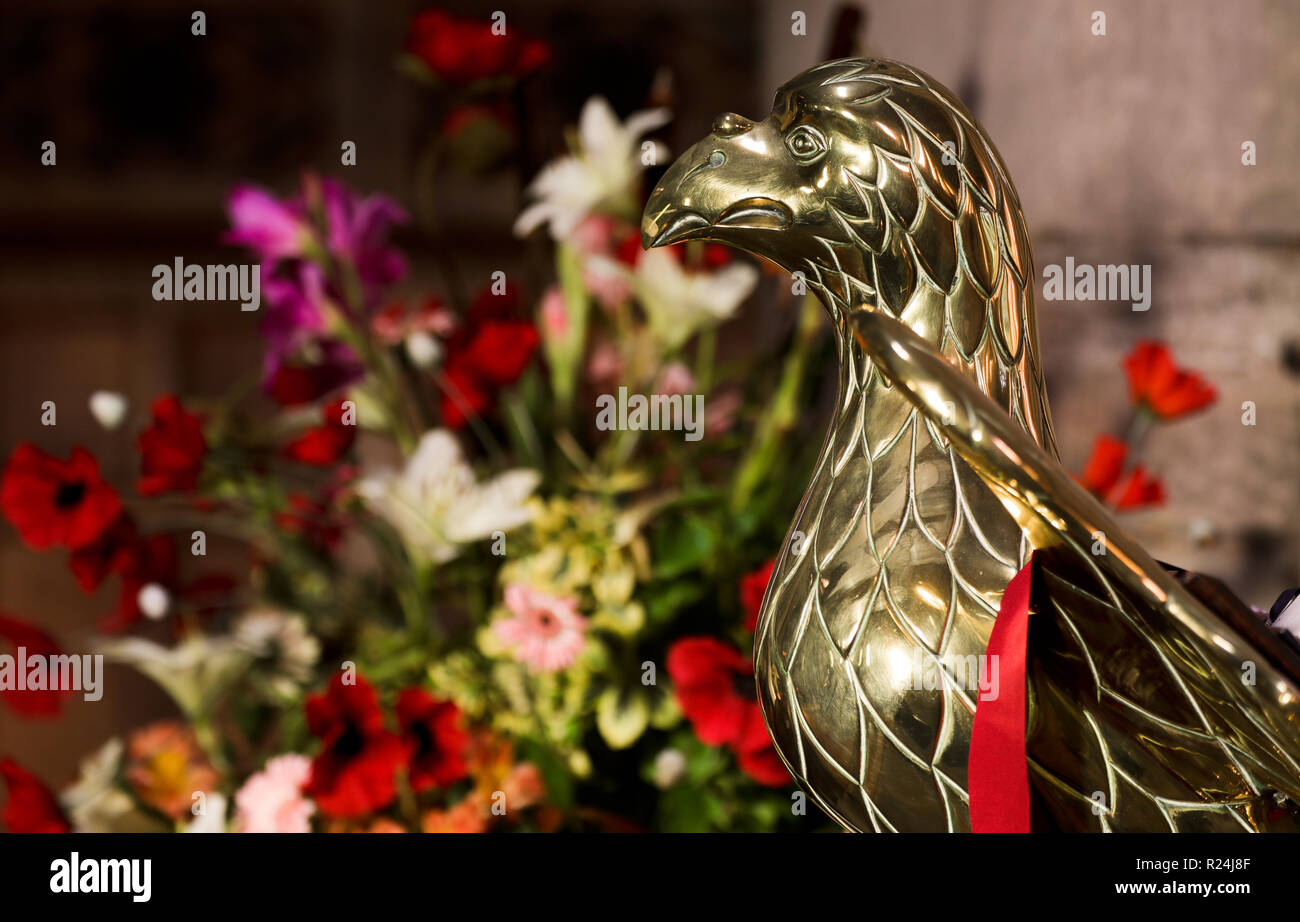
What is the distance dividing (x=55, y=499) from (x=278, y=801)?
0.20 m

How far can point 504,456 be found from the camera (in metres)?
0.66

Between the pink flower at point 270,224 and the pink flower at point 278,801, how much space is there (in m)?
0.30

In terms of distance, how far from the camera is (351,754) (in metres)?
0.47

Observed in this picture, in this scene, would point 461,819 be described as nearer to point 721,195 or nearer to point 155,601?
point 155,601

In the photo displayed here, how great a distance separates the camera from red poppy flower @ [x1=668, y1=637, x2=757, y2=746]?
46cm

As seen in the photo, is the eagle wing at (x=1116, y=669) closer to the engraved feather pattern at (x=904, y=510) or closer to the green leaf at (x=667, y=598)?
the engraved feather pattern at (x=904, y=510)

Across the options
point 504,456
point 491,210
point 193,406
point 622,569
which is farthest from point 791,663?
point 491,210

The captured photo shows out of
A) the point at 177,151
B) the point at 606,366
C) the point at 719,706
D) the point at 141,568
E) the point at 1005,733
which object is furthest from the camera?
the point at 177,151

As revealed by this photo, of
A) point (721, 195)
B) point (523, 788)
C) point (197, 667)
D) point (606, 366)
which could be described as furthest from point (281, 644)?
point (721, 195)

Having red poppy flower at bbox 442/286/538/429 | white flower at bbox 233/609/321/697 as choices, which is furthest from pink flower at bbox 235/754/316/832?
red poppy flower at bbox 442/286/538/429

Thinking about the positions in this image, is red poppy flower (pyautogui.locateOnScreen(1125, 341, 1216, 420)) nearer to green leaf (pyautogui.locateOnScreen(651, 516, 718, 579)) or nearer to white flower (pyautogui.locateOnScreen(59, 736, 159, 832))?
green leaf (pyautogui.locateOnScreen(651, 516, 718, 579))

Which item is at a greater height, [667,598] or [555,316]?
[555,316]

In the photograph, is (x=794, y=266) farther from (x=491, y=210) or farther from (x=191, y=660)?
(x=491, y=210)

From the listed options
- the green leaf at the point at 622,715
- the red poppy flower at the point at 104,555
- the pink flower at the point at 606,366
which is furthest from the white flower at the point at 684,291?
the red poppy flower at the point at 104,555
